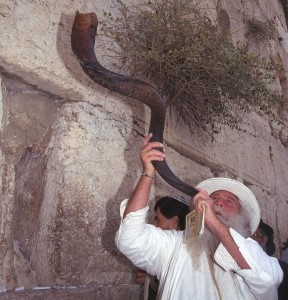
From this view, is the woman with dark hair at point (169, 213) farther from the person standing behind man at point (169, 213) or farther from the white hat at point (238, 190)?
the white hat at point (238, 190)

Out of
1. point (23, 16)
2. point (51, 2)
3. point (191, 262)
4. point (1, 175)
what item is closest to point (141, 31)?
point (51, 2)

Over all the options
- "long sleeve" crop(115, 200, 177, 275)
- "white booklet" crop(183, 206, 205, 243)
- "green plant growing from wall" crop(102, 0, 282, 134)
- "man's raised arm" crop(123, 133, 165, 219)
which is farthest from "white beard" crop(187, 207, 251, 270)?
"green plant growing from wall" crop(102, 0, 282, 134)

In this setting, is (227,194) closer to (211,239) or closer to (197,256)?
(211,239)

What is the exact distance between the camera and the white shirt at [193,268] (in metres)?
1.94

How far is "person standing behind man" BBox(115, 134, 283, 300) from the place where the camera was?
195 centimetres

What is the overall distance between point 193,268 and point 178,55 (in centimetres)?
144

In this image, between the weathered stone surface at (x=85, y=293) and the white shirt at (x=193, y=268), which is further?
the white shirt at (x=193, y=268)

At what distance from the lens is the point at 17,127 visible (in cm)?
224

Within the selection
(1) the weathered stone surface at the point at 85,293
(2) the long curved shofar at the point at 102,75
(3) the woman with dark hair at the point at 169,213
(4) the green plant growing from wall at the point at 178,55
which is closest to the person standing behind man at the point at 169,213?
(3) the woman with dark hair at the point at 169,213

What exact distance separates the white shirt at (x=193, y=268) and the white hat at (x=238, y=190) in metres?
0.45

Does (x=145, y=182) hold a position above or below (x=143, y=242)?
above

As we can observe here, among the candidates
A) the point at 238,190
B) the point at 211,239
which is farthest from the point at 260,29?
the point at 211,239

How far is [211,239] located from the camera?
2.26 metres

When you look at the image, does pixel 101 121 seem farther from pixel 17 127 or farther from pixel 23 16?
pixel 23 16
